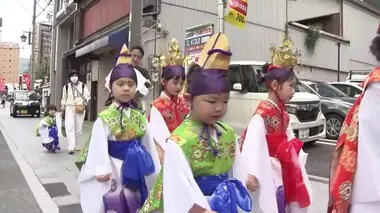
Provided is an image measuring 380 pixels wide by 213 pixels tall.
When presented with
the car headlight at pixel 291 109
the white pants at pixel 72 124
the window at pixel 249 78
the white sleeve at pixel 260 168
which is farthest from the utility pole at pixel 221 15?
the white sleeve at pixel 260 168

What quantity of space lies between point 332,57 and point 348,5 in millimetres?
3332

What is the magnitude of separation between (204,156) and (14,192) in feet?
15.8

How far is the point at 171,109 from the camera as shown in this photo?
447cm

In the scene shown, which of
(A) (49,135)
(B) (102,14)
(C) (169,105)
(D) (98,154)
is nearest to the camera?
(D) (98,154)

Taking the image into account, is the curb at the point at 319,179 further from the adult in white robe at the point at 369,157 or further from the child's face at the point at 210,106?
the adult in white robe at the point at 369,157

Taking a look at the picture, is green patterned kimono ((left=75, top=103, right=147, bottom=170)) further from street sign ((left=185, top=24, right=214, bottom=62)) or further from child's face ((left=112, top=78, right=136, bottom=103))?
street sign ((left=185, top=24, right=214, bottom=62))

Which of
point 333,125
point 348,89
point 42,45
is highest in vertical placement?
point 42,45

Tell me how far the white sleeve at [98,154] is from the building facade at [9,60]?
9139cm

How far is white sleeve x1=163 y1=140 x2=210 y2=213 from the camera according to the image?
2.33m

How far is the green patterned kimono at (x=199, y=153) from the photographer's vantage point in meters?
2.48

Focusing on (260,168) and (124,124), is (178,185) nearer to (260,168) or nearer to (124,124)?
(260,168)

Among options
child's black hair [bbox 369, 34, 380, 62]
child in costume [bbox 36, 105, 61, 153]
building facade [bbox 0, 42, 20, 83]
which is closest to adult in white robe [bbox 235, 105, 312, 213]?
child's black hair [bbox 369, 34, 380, 62]

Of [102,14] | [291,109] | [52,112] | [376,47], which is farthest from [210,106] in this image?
[102,14]

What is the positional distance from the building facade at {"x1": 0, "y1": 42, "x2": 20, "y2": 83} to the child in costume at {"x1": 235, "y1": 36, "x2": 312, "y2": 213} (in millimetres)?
91665
